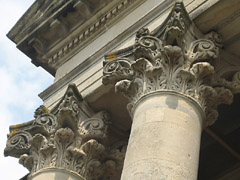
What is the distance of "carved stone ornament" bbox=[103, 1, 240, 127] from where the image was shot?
13.1 meters

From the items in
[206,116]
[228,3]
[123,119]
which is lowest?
[206,116]

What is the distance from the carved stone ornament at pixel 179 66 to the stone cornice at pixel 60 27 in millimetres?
3006

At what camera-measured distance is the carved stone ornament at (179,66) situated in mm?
13145

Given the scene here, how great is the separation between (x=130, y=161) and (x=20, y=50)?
8.30 m

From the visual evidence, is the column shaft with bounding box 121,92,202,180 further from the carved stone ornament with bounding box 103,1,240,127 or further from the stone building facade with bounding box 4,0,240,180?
the carved stone ornament with bounding box 103,1,240,127

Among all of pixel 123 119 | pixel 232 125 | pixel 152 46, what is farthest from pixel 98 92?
pixel 232 125

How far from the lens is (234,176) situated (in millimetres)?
17484

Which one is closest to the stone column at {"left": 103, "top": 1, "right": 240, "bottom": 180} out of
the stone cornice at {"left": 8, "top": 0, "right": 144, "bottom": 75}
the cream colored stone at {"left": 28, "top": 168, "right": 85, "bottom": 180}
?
the cream colored stone at {"left": 28, "top": 168, "right": 85, "bottom": 180}

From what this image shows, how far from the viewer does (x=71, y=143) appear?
15133 mm

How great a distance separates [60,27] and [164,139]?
24.4ft

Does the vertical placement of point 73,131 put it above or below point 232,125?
below

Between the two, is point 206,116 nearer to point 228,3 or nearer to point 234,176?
point 228,3

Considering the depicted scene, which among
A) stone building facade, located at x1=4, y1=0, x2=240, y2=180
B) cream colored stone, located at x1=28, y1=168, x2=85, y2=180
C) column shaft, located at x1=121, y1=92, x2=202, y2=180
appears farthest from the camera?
cream colored stone, located at x1=28, y1=168, x2=85, y2=180

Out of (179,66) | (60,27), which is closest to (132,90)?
(179,66)
